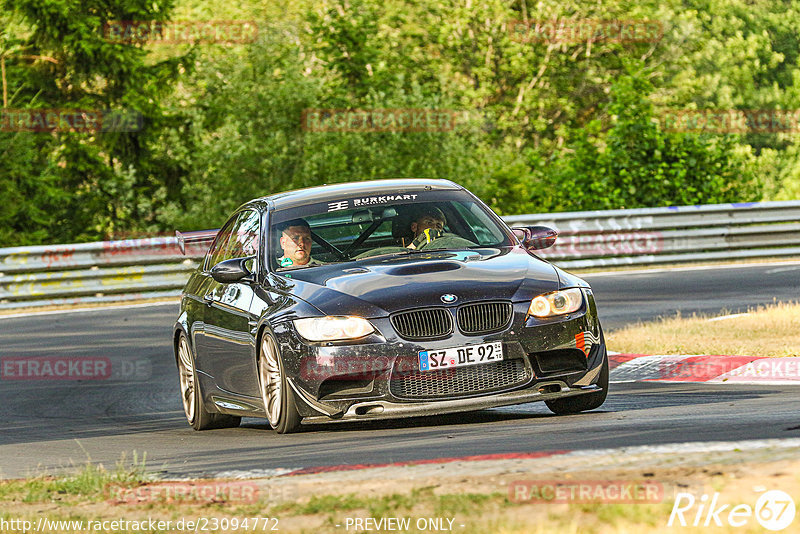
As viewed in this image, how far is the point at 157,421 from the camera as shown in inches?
415

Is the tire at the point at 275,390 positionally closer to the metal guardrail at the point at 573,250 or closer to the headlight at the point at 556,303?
the headlight at the point at 556,303

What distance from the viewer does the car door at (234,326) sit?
28.8 ft

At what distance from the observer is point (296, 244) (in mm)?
9062

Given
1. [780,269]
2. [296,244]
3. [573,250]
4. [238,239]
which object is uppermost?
[296,244]

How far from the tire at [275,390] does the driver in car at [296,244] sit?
0.74 m

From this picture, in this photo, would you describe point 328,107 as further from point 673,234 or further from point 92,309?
point 92,309

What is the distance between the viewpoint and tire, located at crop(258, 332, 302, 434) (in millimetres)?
8031

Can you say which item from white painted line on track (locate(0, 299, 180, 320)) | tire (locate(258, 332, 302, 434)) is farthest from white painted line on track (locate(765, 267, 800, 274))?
tire (locate(258, 332, 302, 434))

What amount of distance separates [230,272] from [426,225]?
1.35 m

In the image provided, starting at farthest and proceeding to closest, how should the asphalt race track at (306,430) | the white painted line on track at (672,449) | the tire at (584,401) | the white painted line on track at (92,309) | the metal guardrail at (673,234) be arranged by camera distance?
the metal guardrail at (673,234), the white painted line on track at (92,309), the tire at (584,401), the asphalt race track at (306,430), the white painted line on track at (672,449)

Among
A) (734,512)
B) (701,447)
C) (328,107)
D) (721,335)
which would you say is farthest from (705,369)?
(328,107)

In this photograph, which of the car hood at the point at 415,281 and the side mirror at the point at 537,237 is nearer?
the car hood at the point at 415,281

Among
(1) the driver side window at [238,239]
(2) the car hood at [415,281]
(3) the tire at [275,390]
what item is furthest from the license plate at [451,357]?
(1) the driver side window at [238,239]

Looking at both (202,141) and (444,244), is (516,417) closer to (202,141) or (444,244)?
(444,244)
